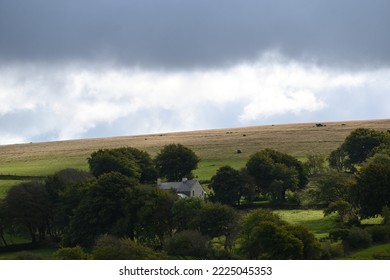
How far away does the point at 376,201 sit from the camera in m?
74.6

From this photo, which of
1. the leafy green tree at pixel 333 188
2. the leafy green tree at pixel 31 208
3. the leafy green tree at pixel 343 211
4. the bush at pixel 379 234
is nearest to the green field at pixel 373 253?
the bush at pixel 379 234

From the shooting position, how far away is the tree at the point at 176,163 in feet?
398

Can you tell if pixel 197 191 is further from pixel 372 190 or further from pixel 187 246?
pixel 187 246

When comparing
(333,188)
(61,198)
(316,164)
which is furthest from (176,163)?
(333,188)

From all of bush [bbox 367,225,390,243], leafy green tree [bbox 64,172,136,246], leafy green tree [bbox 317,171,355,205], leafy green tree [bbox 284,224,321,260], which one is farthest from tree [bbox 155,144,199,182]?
leafy green tree [bbox 284,224,321,260]

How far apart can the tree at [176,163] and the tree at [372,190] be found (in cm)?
4668

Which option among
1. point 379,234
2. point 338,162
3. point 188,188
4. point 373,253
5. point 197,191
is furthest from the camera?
point 338,162

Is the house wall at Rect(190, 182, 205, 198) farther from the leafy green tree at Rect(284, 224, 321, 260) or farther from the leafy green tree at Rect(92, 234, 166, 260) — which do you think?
the leafy green tree at Rect(284, 224, 321, 260)

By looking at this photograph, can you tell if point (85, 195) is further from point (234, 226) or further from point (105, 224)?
point (234, 226)

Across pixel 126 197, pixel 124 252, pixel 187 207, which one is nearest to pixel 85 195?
pixel 126 197

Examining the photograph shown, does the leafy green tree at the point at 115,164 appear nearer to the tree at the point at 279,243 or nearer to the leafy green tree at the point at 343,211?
the leafy green tree at the point at 343,211

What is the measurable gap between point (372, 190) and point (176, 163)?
170 feet

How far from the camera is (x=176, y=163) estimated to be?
121062mm
